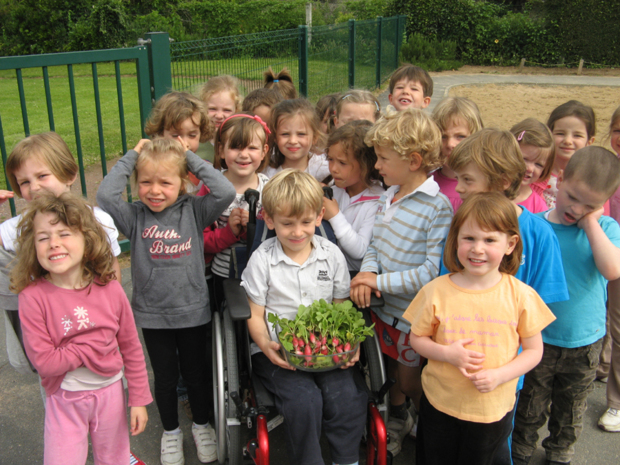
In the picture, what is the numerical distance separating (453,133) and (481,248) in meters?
1.06

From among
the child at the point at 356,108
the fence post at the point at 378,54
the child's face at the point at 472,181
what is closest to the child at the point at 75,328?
the child's face at the point at 472,181

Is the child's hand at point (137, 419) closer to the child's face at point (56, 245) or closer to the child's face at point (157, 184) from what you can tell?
the child's face at point (56, 245)

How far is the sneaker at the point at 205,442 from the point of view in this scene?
8.34 feet

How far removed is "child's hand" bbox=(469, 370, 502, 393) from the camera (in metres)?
1.91

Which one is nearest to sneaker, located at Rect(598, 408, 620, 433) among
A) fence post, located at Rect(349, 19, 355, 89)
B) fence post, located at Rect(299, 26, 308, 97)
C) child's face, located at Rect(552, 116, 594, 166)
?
child's face, located at Rect(552, 116, 594, 166)

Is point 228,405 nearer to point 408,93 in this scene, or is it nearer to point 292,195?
point 292,195

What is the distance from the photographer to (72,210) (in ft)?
6.48

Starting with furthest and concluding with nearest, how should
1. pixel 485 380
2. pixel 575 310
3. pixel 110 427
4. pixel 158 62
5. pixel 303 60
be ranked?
pixel 303 60, pixel 158 62, pixel 575 310, pixel 110 427, pixel 485 380

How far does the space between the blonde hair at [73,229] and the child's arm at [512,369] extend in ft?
4.92

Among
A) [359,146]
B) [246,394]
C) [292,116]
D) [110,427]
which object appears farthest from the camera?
[292,116]

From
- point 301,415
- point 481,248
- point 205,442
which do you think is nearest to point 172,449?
point 205,442

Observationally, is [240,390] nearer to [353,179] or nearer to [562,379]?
[353,179]

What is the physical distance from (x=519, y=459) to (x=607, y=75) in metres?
21.0

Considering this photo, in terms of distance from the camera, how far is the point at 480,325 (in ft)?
6.46
